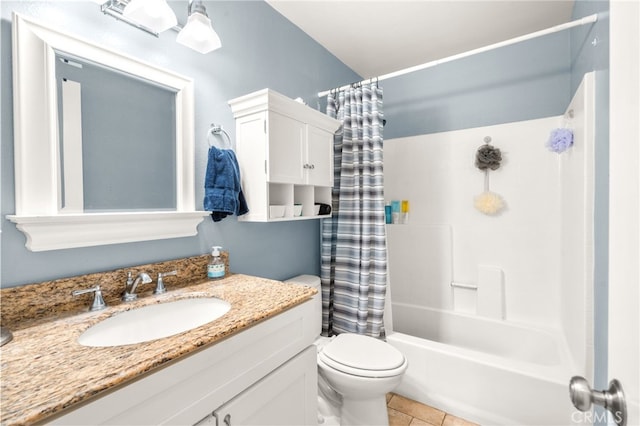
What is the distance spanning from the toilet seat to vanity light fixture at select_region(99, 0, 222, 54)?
1.59m

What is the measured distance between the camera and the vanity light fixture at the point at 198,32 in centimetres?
123

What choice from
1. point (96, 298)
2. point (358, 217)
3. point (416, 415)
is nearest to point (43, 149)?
point (96, 298)

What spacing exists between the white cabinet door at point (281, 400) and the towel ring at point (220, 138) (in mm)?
1095

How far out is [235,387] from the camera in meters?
0.92

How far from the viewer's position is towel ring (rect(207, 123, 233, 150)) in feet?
5.07

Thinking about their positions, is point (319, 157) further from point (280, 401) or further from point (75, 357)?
point (75, 357)

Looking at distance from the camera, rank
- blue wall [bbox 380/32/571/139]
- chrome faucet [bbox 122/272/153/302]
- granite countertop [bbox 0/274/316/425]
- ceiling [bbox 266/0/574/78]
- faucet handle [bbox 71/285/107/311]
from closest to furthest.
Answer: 1. granite countertop [bbox 0/274/316/425]
2. faucet handle [bbox 71/285/107/311]
3. chrome faucet [bbox 122/272/153/302]
4. ceiling [bbox 266/0/574/78]
5. blue wall [bbox 380/32/571/139]

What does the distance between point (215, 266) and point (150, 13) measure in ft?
3.51

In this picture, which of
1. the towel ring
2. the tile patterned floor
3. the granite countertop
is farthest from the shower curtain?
the granite countertop

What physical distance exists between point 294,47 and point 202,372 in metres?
2.04

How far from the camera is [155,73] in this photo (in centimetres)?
130

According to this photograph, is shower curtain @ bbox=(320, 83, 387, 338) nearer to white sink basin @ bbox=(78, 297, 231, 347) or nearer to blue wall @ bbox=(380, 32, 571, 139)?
blue wall @ bbox=(380, 32, 571, 139)
